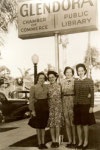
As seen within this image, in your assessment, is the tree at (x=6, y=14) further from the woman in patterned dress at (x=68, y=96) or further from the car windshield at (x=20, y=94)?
the car windshield at (x=20, y=94)

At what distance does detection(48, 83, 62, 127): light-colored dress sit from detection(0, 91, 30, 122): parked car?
2.47m

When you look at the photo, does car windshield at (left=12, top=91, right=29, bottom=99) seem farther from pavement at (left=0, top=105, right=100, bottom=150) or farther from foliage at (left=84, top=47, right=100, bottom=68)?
foliage at (left=84, top=47, right=100, bottom=68)

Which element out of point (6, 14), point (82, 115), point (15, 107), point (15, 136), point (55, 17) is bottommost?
point (15, 136)

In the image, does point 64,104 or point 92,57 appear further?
point 92,57

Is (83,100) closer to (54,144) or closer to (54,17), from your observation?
(54,144)

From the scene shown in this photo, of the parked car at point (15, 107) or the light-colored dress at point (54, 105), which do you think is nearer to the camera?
the light-colored dress at point (54, 105)

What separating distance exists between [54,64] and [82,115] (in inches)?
31.7

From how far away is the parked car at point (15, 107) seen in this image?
6859 mm

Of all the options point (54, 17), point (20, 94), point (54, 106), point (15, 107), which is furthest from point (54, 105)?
point (15, 107)

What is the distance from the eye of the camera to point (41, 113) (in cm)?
423

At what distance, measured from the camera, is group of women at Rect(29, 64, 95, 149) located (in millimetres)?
4156

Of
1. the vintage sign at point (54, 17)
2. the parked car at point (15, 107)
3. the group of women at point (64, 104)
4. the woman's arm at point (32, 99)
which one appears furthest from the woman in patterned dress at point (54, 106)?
the parked car at point (15, 107)

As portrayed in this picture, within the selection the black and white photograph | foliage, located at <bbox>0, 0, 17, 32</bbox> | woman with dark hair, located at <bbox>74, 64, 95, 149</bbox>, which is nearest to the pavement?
the black and white photograph

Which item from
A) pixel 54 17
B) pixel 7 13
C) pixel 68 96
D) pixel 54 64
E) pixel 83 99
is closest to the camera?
pixel 83 99
